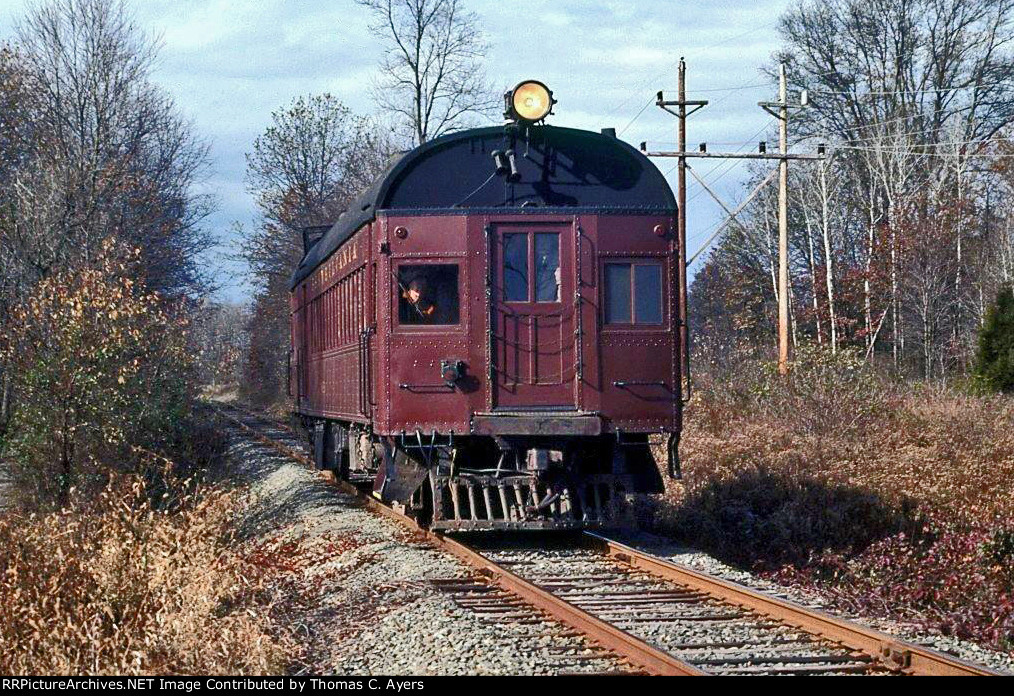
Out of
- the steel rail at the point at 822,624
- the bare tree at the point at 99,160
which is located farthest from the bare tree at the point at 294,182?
the steel rail at the point at 822,624

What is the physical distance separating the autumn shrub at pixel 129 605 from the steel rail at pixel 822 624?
3.03 meters

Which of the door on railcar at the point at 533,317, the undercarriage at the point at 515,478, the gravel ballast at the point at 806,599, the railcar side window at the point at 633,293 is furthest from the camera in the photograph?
the railcar side window at the point at 633,293

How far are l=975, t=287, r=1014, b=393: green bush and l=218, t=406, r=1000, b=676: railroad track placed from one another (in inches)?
615

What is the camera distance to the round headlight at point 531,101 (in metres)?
11.0

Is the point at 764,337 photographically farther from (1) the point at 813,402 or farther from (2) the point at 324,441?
(2) the point at 324,441

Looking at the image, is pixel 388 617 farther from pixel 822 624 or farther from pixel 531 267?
pixel 531 267

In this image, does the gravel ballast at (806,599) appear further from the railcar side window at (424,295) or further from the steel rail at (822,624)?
the railcar side window at (424,295)

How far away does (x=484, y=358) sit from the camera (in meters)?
10.8

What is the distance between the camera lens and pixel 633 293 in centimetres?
1103

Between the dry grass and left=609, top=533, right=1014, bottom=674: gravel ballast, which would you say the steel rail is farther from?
the dry grass

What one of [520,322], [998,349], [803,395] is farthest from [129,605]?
[998,349]

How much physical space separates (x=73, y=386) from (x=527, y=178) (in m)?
6.57
